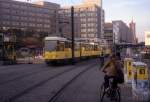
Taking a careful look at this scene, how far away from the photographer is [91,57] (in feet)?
246

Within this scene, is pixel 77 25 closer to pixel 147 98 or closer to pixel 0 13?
pixel 0 13

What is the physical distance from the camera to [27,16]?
150 meters

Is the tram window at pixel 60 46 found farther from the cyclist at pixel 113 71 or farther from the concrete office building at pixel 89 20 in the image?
the concrete office building at pixel 89 20

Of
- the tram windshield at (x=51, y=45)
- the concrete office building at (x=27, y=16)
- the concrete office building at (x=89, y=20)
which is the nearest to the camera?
the tram windshield at (x=51, y=45)

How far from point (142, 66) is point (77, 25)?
129462 mm

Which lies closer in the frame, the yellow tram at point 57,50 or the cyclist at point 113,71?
the cyclist at point 113,71

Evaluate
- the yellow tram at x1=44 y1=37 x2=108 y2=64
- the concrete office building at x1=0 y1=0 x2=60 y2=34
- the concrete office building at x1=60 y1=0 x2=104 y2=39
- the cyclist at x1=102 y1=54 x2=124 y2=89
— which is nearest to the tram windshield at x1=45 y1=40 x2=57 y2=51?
the yellow tram at x1=44 y1=37 x2=108 y2=64

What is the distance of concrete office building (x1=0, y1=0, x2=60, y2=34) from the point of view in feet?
461

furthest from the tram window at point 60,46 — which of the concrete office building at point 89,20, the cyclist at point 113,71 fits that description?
the concrete office building at point 89,20

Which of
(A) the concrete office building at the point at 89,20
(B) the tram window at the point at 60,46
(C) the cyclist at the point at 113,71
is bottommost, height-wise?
(C) the cyclist at the point at 113,71

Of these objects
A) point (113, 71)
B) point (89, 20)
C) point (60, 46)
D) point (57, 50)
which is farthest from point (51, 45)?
point (89, 20)

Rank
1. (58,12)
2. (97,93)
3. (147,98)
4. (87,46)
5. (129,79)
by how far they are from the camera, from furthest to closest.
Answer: (58,12)
(87,46)
(129,79)
(97,93)
(147,98)

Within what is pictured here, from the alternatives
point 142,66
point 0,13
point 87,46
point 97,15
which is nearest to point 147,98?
point 142,66

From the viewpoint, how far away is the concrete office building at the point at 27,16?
140 m
